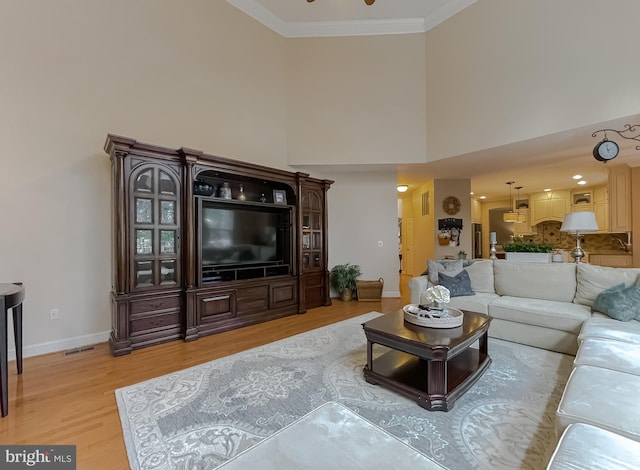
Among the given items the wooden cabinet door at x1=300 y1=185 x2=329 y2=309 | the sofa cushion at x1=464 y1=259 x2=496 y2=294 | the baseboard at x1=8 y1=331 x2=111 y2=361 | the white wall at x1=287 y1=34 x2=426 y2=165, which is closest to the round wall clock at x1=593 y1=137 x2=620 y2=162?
the sofa cushion at x1=464 y1=259 x2=496 y2=294

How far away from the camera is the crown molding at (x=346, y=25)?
16.6 ft

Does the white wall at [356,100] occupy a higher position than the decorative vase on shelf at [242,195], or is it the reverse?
the white wall at [356,100]

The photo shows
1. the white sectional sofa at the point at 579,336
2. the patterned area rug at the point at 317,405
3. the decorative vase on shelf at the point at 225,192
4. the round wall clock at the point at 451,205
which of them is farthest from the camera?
the round wall clock at the point at 451,205

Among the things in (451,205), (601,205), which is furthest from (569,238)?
(451,205)

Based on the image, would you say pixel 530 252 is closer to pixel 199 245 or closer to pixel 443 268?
pixel 443 268

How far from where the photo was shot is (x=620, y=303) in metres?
2.79

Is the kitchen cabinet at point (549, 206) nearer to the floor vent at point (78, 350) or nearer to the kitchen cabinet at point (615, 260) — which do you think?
the kitchen cabinet at point (615, 260)

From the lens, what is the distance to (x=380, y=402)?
2.13 metres

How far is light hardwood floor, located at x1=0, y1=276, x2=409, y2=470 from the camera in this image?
1.79 meters

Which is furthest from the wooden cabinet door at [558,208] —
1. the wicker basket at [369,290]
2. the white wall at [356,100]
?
the wicker basket at [369,290]

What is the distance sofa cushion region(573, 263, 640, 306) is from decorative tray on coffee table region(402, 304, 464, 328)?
1.96 meters

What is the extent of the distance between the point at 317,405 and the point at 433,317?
117cm

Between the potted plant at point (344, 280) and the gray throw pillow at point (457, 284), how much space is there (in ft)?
6.71

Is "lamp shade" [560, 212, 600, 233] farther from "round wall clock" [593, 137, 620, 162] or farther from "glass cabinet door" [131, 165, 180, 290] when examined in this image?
"glass cabinet door" [131, 165, 180, 290]
